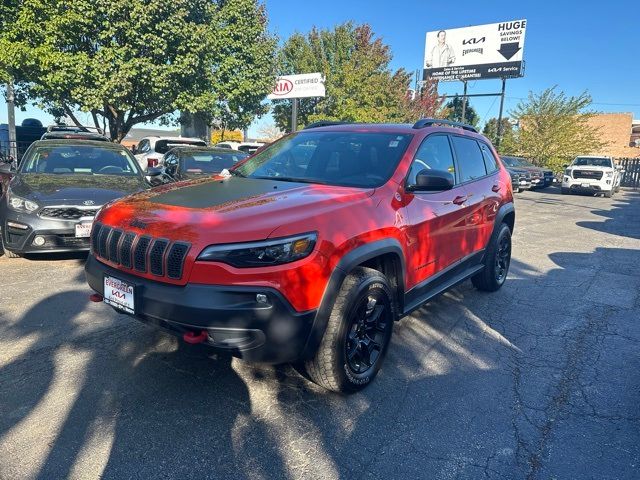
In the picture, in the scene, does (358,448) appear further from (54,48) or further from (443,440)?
(54,48)

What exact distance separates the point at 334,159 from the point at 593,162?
905 inches

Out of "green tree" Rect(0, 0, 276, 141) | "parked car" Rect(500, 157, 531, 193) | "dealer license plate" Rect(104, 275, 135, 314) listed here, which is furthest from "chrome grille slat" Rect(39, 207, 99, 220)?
"parked car" Rect(500, 157, 531, 193)

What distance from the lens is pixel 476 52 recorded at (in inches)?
1342

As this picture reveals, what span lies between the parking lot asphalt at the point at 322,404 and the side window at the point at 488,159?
1.64 m

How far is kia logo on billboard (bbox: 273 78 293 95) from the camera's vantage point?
16.2 m

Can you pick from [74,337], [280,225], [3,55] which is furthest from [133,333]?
[3,55]

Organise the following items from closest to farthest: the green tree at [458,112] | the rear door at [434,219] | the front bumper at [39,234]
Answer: the rear door at [434,219]
the front bumper at [39,234]
the green tree at [458,112]

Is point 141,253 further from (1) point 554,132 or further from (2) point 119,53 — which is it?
(1) point 554,132

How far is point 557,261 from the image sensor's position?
7.27 meters

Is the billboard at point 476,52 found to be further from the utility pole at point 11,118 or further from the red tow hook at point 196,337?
the red tow hook at point 196,337

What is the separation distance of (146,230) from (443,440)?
6.91 feet

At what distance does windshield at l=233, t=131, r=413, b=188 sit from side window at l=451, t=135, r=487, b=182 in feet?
3.18

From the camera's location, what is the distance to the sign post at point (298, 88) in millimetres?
15250

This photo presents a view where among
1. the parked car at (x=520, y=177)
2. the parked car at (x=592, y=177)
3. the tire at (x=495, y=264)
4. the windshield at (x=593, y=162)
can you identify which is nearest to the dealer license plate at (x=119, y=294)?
the tire at (x=495, y=264)
